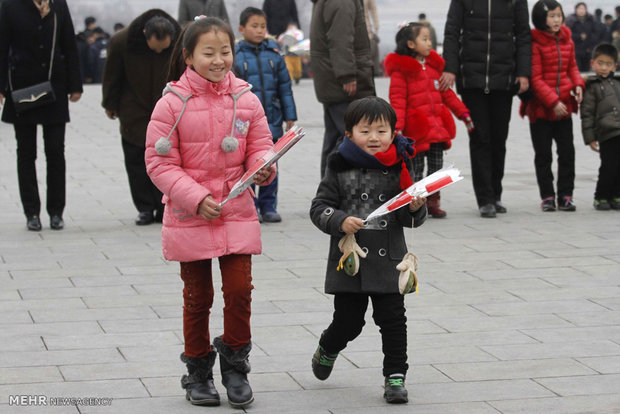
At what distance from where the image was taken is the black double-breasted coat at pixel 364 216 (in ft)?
15.9

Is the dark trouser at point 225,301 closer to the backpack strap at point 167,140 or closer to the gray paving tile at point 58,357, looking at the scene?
the backpack strap at point 167,140

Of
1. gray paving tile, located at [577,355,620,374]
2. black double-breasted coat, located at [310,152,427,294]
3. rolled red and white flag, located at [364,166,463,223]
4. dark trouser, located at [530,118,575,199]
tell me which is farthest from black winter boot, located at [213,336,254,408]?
dark trouser, located at [530,118,575,199]

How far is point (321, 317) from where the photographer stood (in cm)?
629

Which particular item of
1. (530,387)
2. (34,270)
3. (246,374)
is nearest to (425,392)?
Result: (530,387)

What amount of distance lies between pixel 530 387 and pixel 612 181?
5.26 m

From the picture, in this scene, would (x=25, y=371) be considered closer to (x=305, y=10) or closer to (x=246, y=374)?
(x=246, y=374)

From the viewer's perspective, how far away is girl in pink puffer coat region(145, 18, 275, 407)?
188 inches

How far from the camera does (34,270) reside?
7.65m

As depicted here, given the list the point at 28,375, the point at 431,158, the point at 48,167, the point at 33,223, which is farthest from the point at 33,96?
the point at 28,375

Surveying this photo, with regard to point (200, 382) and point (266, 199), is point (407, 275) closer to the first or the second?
point (200, 382)

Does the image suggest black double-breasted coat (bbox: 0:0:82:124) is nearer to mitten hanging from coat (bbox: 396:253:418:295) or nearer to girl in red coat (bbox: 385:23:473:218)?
girl in red coat (bbox: 385:23:473:218)

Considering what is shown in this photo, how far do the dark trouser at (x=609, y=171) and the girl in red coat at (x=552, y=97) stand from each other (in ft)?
0.79

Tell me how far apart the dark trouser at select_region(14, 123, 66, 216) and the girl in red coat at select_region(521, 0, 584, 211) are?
3.78m

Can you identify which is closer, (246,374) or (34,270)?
(246,374)
